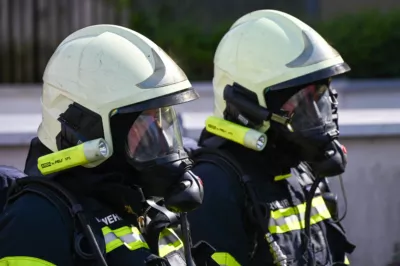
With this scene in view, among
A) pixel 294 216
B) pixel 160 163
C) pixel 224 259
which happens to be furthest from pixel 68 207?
pixel 294 216

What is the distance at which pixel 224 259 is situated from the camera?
313cm

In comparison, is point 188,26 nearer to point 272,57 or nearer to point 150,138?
point 272,57

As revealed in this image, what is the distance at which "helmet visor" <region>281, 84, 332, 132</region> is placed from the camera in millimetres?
3324

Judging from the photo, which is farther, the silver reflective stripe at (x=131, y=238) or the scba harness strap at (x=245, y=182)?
the scba harness strap at (x=245, y=182)

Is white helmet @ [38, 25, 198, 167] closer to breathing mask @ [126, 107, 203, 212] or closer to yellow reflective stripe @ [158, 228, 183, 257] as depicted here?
breathing mask @ [126, 107, 203, 212]

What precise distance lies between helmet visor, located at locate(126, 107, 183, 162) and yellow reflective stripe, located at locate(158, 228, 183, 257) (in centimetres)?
31

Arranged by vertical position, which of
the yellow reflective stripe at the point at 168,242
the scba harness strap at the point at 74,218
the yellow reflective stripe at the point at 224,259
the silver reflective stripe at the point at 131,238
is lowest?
the yellow reflective stripe at the point at 224,259

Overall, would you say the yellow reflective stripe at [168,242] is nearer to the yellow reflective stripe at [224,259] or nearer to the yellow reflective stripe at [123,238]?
the yellow reflective stripe at [123,238]

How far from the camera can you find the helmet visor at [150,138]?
2674mm

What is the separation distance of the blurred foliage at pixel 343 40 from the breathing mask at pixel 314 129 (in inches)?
224

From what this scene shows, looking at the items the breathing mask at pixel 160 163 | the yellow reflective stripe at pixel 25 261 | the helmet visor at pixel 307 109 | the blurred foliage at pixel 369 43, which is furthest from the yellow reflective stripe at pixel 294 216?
the blurred foliage at pixel 369 43

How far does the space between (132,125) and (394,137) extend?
2376 millimetres

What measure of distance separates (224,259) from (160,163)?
0.62 metres

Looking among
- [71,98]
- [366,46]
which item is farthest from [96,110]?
[366,46]
